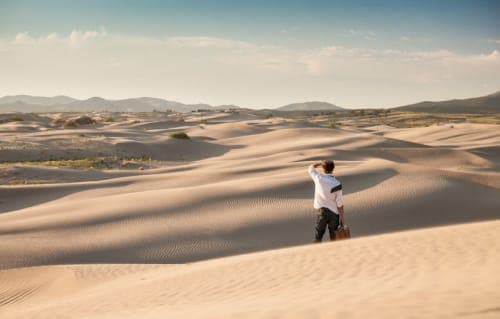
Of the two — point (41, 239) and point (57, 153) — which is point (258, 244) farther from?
point (57, 153)

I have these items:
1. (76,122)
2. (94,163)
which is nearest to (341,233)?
(94,163)

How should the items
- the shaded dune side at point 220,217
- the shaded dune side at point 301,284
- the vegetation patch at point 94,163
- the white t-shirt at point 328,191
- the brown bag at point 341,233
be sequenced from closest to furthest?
1. the shaded dune side at point 301,284
2. the white t-shirt at point 328,191
3. the brown bag at point 341,233
4. the shaded dune side at point 220,217
5. the vegetation patch at point 94,163

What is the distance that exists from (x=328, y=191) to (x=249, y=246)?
4.17 m

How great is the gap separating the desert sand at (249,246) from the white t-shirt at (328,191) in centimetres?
73

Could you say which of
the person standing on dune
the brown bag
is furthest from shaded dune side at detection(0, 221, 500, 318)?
the person standing on dune

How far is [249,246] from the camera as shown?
40.5ft

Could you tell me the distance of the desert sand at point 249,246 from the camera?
5641 millimetres

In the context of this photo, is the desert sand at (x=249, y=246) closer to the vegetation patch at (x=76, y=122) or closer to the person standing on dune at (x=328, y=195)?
the person standing on dune at (x=328, y=195)

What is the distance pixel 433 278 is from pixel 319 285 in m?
1.33

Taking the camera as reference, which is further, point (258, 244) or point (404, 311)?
point (258, 244)

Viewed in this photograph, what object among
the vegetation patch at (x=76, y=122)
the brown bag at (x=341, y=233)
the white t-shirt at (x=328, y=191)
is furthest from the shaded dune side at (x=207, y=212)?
the vegetation patch at (x=76, y=122)

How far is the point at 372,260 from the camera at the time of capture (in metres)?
7.73

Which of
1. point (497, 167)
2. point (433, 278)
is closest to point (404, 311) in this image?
point (433, 278)

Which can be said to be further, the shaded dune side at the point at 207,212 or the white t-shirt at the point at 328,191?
the shaded dune side at the point at 207,212
